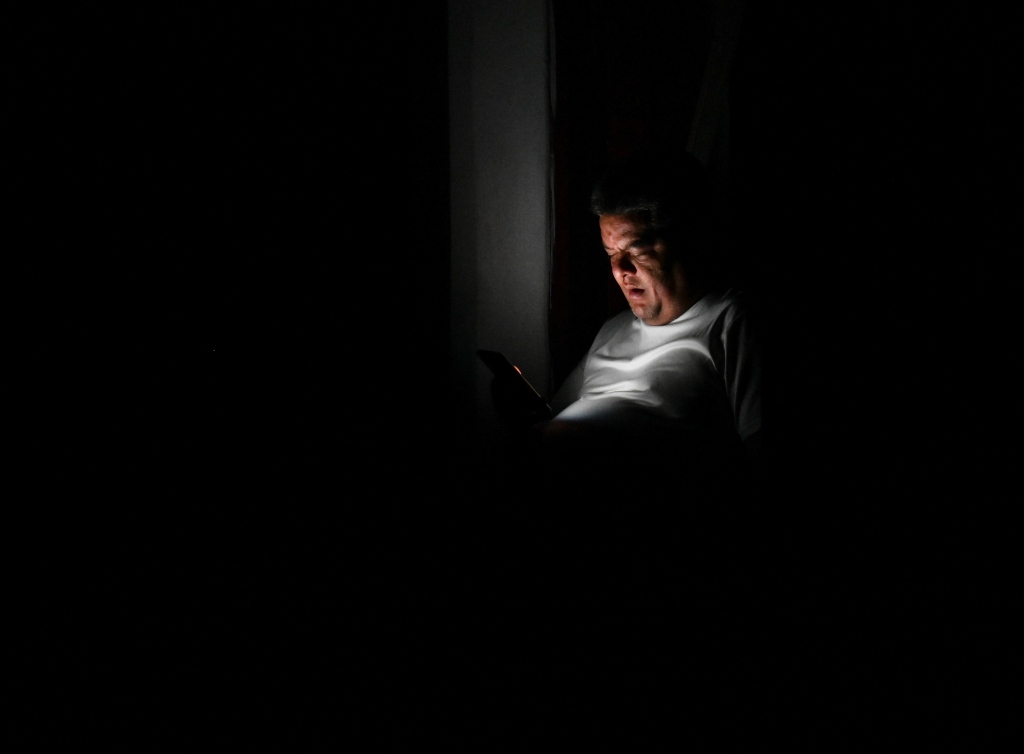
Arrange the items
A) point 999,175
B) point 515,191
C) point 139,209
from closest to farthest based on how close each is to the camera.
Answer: point 999,175, point 139,209, point 515,191

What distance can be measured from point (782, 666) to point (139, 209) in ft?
5.27

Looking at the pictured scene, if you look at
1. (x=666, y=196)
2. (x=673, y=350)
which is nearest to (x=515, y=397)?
(x=673, y=350)

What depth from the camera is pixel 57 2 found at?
1370mm

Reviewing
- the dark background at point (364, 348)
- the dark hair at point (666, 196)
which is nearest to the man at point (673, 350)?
the dark hair at point (666, 196)

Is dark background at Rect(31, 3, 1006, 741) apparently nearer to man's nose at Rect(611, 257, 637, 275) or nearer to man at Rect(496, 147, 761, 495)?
man at Rect(496, 147, 761, 495)

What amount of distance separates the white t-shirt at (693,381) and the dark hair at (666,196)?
0.16m

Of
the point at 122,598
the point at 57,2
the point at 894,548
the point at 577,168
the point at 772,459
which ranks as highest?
the point at 57,2

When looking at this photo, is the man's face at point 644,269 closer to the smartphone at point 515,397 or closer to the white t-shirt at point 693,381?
the white t-shirt at point 693,381

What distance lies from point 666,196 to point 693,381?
42cm

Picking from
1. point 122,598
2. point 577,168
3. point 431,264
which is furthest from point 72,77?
point 577,168

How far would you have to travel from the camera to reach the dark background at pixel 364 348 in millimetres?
1333

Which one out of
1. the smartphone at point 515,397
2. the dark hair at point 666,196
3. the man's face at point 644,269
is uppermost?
the dark hair at point 666,196

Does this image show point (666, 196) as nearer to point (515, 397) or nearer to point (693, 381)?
point (693, 381)

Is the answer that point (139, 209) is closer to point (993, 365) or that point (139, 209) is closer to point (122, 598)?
point (122, 598)
